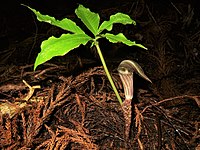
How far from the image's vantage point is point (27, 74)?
158 cm

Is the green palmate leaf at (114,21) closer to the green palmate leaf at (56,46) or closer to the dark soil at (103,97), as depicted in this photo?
the green palmate leaf at (56,46)

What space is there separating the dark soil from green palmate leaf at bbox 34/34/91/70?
0.32 m

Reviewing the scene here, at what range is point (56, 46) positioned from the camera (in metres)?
0.97

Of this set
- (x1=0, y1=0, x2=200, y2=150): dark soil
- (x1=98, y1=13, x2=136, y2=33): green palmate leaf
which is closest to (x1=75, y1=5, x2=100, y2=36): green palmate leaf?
(x1=98, y1=13, x2=136, y2=33): green palmate leaf

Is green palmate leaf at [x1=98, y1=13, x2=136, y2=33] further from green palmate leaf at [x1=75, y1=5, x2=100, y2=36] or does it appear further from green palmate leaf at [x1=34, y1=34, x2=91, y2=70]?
green palmate leaf at [x1=34, y1=34, x2=91, y2=70]

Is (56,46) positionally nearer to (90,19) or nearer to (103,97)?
(90,19)

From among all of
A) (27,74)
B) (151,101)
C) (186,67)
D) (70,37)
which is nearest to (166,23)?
(186,67)

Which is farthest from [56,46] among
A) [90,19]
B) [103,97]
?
[103,97]

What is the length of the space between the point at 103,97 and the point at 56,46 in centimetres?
48

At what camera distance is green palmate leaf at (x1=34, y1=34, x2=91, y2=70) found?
36.5 inches

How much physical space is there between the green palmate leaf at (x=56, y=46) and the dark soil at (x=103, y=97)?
0.32 meters

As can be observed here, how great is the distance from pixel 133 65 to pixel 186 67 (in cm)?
111

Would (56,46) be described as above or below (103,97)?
above

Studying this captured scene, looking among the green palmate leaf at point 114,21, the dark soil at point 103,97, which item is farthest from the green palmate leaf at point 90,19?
the dark soil at point 103,97
